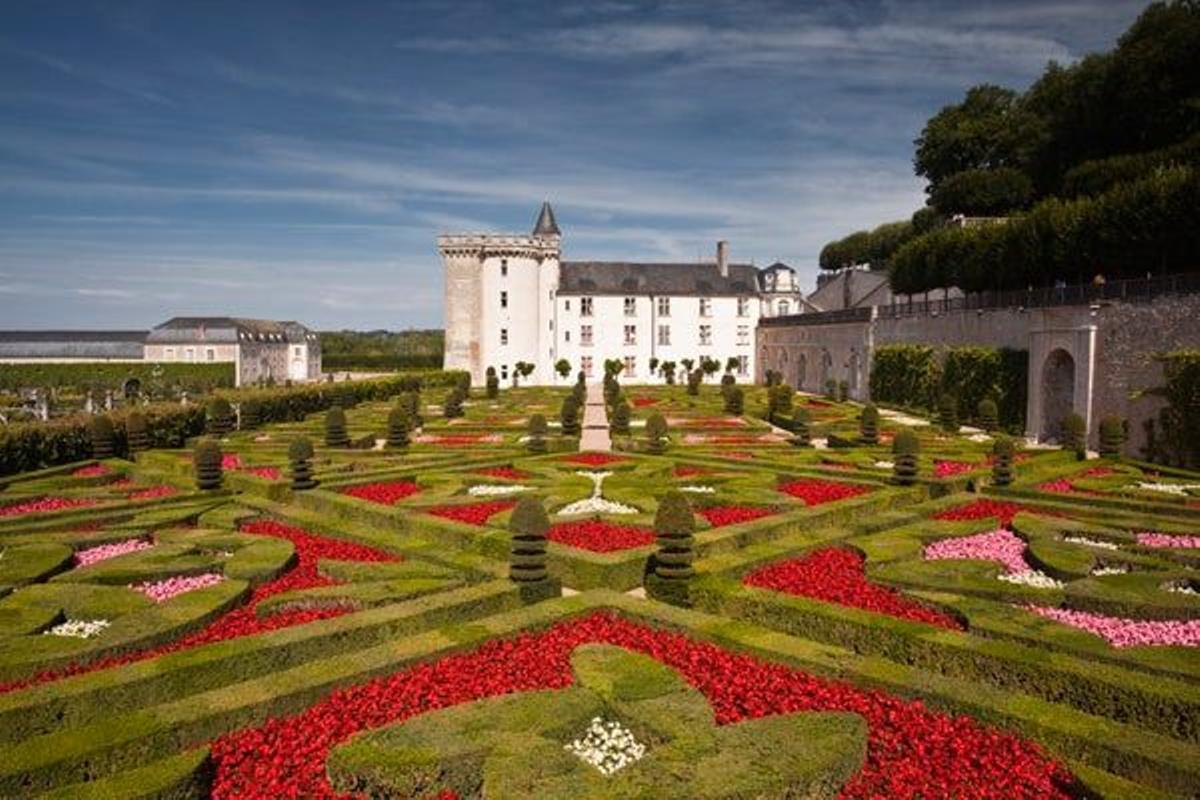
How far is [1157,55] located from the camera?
4091cm

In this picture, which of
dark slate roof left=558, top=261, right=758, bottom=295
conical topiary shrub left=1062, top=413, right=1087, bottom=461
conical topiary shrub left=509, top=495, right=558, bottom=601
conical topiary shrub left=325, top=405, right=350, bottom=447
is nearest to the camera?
conical topiary shrub left=509, top=495, right=558, bottom=601

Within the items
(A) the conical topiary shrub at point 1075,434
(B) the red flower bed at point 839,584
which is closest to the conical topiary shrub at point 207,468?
(B) the red flower bed at point 839,584

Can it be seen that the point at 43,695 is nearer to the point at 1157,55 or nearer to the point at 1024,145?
the point at 1157,55

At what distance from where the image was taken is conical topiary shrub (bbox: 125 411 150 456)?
79.4ft

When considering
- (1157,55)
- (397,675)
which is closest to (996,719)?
(397,675)

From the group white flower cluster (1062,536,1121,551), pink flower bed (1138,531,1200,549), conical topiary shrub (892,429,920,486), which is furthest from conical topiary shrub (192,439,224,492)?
pink flower bed (1138,531,1200,549)

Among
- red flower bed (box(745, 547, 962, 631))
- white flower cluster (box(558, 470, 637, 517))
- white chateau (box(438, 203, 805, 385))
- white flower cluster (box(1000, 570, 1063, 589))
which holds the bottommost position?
red flower bed (box(745, 547, 962, 631))

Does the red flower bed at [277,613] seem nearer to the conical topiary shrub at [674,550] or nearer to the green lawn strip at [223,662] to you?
the green lawn strip at [223,662]

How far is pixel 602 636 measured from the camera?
32.3 feet

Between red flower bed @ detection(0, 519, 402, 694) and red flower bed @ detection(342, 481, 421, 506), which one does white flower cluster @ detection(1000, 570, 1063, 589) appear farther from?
red flower bed @ detection(342, 481, 421, 506)

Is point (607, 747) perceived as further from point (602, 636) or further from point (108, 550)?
point (108, 550)

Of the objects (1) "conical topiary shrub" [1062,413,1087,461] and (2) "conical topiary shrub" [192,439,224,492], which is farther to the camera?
(1) "conical topiary shrub" [1062,413,1087,461]

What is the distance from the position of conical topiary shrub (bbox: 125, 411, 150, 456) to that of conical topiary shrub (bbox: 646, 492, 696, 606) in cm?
1924

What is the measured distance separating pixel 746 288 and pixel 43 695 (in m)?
71.3
